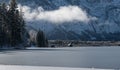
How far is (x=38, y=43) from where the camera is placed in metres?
183

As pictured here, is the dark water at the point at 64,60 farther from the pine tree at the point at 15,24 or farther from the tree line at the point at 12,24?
the pine tree at the point at 15,24

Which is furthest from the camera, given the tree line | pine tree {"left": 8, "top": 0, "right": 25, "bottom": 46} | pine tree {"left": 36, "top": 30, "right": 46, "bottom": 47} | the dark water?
pine tree {"left": 36, "top": 30, "right": 46, "bottom": 47}

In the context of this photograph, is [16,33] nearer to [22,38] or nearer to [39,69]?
[22,38]

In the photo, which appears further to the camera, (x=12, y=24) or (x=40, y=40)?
(x=40, y=40)

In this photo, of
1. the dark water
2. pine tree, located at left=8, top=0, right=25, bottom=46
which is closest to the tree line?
pine tree, located at left=8, top=0, right=25, bottom=46

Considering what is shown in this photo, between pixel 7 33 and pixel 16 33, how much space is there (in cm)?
476

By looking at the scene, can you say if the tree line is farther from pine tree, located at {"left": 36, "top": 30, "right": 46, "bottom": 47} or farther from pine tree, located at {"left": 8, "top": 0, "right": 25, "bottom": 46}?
pine tree, located at {"left": 36, "top": 30, "right": 46, "bottom": 47}

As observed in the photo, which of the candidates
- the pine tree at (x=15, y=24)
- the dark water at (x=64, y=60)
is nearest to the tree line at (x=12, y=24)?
the pine tree at (x=15, y=24)

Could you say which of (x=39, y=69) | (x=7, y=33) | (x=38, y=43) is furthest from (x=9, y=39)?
(x=39, y=69)

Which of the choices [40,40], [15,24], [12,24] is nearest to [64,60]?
[15,24]

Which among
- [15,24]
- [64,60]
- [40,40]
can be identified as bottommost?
[40,40]

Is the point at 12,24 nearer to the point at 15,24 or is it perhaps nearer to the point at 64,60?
the point at 15,24

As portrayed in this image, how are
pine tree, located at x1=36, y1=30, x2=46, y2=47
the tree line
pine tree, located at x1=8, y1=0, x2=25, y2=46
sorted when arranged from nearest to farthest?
1. the tree line
2. pine tree, located at x1=8, y1=0, x2=25, y2=46
3. pine tree, located at x1=36, y1=30, x2=46, y2=47

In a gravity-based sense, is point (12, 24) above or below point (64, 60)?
above
